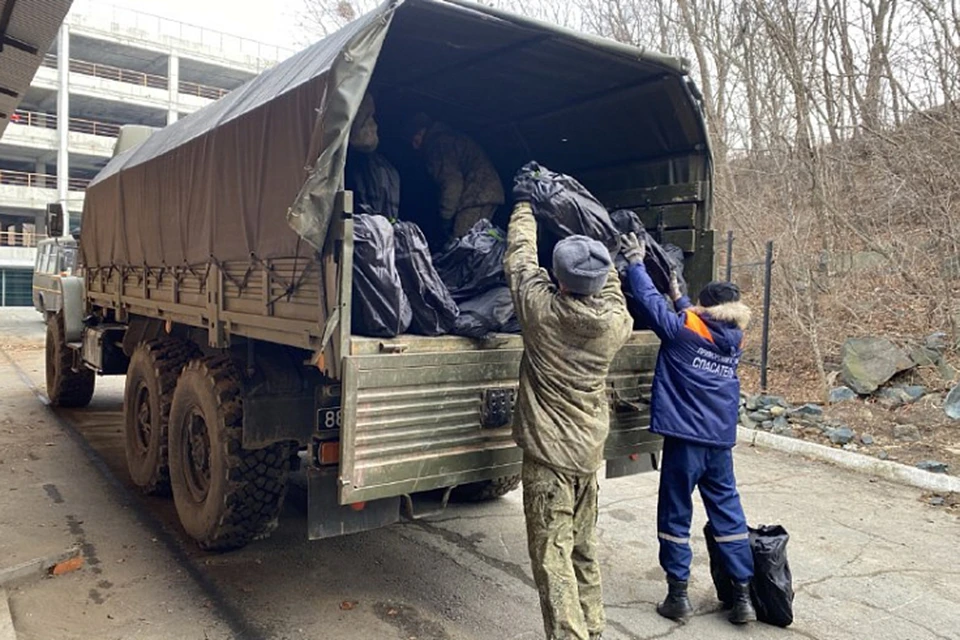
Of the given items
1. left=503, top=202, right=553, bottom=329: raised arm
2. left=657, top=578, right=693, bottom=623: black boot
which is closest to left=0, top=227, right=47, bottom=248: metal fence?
left=503, top=202, right=553, bottom=329: raised arm

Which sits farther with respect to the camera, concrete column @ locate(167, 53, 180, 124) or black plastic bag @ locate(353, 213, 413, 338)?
concrete column @ locate(167, 53, 180, 124)

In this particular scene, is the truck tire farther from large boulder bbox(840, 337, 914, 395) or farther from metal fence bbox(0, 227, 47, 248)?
metal fence bbox(0, 227, 47, 248)

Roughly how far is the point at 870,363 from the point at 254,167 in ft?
24.5

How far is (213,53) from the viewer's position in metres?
41.0

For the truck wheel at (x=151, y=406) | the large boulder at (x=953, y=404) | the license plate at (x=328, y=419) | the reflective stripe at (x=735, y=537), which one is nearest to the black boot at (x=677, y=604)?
the reflective stripe at (x=735, y=537)

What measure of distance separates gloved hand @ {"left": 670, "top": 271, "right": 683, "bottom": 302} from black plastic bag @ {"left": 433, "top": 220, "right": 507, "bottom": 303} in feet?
3.12

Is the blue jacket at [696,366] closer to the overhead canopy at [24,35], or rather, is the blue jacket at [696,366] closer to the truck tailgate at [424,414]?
the truck tailgate at [424,414]

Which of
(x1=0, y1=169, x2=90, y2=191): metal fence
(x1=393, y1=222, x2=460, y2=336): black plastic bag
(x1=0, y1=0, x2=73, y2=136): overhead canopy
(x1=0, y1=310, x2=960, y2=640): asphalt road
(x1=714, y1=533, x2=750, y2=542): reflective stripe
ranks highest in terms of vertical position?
(x1=0, y1=169, x2=90, y2=191): metal fence

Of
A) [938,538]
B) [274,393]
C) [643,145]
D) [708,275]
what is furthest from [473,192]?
[938,538]

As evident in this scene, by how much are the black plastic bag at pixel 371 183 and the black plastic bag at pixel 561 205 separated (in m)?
0.99

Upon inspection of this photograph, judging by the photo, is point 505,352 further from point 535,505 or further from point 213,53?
point 213,53

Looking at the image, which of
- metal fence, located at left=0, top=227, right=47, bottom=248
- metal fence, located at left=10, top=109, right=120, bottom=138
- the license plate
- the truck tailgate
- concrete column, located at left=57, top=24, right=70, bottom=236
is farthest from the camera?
metal fence, located at left=10, top=109, right=120, bottom=138

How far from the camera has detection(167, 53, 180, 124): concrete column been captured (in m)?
38.9

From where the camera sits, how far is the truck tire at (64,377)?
8508mm
